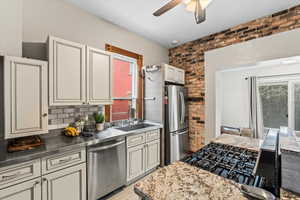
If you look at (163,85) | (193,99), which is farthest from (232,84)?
(163,85)

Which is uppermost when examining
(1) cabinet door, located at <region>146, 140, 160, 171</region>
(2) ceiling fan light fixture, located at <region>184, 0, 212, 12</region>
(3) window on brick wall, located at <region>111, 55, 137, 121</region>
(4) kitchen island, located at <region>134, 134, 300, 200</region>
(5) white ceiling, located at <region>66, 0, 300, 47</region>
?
(5) white ceiling, located at <region>66, 0, 300, 47</region>

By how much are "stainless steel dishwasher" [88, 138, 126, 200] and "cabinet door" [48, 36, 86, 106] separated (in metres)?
0.73

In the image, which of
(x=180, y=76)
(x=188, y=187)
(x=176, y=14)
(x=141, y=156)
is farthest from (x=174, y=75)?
(x=188, y=187)

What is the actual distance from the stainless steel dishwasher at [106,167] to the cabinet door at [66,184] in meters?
0.10

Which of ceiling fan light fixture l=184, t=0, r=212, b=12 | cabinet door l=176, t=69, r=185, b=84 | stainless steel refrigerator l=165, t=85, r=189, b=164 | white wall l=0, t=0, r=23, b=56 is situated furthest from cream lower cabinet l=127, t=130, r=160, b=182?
ceiling fan light fixture l=184, t=0, r=212, b=12

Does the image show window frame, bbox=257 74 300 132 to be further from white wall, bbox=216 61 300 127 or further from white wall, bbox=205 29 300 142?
white wall, bbox=205 29 300 142

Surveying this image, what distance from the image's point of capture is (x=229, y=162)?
117 centimetres

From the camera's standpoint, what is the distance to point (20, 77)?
55.2 inches

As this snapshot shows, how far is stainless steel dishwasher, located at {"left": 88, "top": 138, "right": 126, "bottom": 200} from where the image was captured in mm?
1711

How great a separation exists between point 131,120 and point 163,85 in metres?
1.02

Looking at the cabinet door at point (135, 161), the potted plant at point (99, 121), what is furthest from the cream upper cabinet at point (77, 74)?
the cabinet door at point (135, 161)

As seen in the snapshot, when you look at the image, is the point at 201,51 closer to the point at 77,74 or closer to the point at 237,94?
the point at 237,94

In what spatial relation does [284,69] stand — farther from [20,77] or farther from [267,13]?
[20,77]

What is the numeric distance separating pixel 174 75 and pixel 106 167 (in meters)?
2.32
